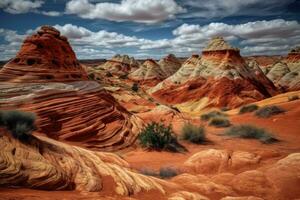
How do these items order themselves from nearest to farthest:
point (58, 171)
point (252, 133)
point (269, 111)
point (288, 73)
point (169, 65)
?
point (58, 171), point (252, 133), point (269, 111), point (288, 73), point (169, 65)

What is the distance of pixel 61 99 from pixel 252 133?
9627mm

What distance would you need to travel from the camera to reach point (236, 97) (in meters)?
32.3

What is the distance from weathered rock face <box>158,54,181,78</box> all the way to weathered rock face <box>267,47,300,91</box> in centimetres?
2403

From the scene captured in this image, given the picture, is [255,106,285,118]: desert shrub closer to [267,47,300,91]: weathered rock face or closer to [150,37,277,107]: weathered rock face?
[150,37,277,107]: weathered rock face

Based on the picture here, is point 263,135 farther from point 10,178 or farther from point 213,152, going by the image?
point 10,178

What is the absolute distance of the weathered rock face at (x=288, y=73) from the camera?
4403 cm

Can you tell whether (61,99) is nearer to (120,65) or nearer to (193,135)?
(193,135)

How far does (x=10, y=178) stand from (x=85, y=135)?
257 inches

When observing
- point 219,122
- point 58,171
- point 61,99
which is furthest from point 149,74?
point 58,171

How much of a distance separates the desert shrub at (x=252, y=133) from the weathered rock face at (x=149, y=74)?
47.1 m

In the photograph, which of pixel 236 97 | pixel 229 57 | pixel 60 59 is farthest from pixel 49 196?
pixel 229 57

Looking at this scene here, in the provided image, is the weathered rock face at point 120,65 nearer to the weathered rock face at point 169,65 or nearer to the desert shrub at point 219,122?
the weathered rock face at point 169,65

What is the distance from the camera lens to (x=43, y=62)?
41.6ft

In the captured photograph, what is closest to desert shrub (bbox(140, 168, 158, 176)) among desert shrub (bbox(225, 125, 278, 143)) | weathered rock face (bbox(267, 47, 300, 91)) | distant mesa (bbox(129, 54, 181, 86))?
desert shrub (bbox(225, 125, 278, 143))
